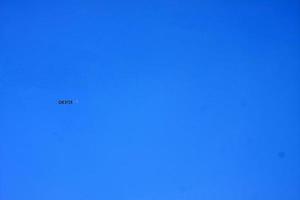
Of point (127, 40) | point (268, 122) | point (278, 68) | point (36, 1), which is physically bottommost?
point (268, 122)

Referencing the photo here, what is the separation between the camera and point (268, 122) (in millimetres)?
1747

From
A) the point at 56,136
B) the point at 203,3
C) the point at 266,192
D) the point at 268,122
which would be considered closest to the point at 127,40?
the point at 203,3

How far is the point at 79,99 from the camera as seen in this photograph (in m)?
1.67

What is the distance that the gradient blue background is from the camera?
1662 millimetres

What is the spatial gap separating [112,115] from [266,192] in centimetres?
110

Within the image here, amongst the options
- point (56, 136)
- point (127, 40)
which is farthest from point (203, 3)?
point (56, 136)

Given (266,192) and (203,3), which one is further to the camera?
(266,192)

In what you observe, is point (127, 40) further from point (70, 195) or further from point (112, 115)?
point (70, 195)

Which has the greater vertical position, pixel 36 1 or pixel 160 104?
pixel 36 1

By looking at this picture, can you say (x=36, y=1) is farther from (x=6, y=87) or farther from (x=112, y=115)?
(x=112, y=115)

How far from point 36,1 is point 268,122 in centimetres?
158

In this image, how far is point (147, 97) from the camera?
1.69 metres

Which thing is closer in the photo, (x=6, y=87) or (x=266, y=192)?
(x=6, y=87)

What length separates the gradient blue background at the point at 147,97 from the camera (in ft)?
5.45
